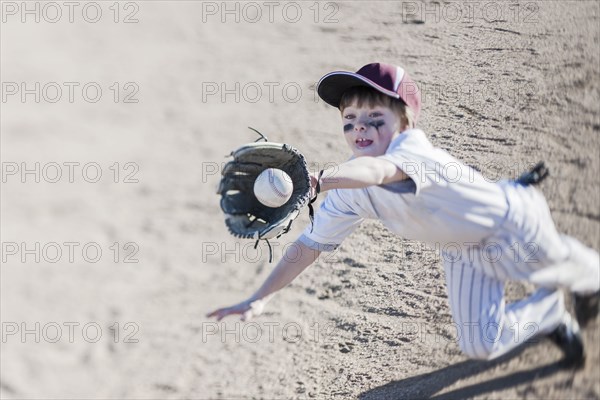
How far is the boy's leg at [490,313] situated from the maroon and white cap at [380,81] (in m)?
0.76

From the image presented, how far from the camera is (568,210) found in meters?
4.26

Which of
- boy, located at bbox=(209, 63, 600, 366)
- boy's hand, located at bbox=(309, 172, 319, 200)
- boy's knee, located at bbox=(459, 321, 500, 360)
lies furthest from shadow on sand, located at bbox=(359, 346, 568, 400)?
boy's hand, located at bbox=(309, 172, 319, 200)

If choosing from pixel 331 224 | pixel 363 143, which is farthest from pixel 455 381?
pixel 363 143

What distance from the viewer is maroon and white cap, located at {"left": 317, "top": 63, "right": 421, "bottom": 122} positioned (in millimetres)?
3240

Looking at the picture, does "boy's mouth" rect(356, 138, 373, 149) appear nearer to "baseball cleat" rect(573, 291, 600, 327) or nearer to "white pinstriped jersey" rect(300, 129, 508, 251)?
"white pinstriped jersey" rect(300, 129, 508, 251)

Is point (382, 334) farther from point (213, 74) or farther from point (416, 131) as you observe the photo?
point (213, 74)

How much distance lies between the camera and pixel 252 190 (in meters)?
3.04

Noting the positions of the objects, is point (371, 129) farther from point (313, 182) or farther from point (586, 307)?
point (586, 307)

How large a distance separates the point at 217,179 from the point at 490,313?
3626mm

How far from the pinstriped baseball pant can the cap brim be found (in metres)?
0.70

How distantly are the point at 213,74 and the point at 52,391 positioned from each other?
3.85m

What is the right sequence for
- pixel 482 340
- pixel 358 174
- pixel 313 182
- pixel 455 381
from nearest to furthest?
pixel 358 174 < pixel 313 182 < pixel 482 340 < pixel 455 381

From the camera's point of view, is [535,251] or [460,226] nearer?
[460,226]

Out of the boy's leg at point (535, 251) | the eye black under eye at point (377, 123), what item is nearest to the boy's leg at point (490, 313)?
the boy's leg at point (535, 251)
